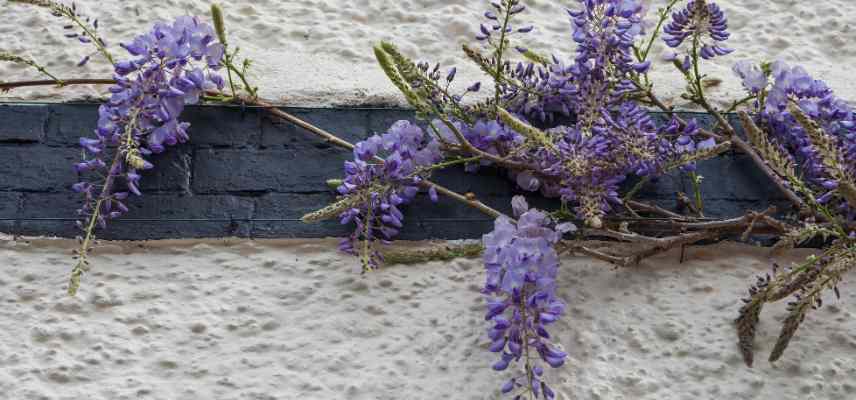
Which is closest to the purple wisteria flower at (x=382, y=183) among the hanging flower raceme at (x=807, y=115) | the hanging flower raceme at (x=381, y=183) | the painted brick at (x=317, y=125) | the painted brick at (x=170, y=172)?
the hanging flower raceme at (x=381, y=183)

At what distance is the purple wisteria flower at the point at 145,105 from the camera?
4.79 feet

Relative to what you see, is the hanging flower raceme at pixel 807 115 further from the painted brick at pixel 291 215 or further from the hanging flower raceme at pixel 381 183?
the painted brick at pixel 291 215

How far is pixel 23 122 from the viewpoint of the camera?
1.57 meters

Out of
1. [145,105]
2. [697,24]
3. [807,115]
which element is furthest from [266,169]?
[807,115]

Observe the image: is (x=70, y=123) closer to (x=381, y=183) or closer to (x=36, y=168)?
(x=36, y=168)

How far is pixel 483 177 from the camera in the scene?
156 cm

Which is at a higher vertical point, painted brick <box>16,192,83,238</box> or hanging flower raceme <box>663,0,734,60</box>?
hanging flower raceme <box>663,0,734,60</box>

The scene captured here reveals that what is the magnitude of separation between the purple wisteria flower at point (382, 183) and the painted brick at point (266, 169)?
7 centimetres

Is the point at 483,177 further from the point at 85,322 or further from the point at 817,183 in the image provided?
the point at 85,322

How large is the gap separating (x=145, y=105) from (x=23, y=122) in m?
0.22

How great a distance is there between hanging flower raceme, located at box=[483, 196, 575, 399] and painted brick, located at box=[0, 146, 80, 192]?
643mm

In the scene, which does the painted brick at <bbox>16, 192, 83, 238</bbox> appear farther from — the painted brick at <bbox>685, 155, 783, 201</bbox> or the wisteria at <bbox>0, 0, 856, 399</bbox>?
the painted brick at <bbox>685, 155, 783, 201</bbox>

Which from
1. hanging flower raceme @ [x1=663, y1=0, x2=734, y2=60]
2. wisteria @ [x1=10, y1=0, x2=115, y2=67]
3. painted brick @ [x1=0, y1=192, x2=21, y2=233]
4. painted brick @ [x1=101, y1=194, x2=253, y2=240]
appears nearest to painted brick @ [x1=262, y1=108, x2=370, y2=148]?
painted brick @ [x1=101, y1=194, x2=253, y2=240]

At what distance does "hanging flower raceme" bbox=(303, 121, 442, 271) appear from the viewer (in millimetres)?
1401
